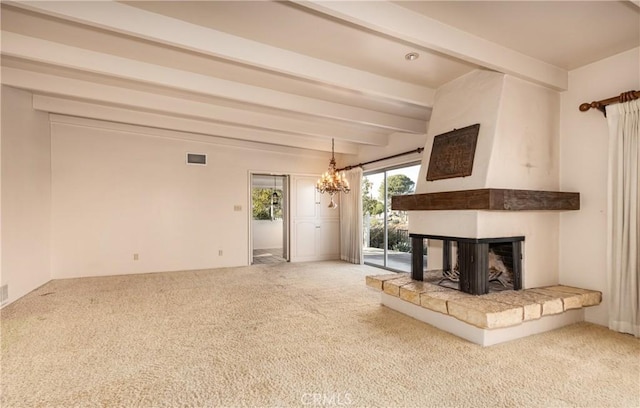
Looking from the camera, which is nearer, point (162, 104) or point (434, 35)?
point (434, 35)

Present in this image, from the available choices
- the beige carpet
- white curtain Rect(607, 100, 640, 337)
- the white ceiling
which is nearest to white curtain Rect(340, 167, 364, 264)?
the white ceiling

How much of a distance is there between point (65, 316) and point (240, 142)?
427 cm

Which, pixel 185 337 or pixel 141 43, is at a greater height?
pixel 141 43

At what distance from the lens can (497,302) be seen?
9.37 feet

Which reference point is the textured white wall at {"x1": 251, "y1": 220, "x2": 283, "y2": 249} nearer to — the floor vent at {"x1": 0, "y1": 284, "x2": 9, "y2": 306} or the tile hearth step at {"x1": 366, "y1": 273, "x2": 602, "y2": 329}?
the floor vent at {"x1": 0, "y1": 284, "x2": 9, "y2": 306}

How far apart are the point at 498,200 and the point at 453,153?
2.76 feet

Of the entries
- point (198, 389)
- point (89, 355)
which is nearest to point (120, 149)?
point (89, 355)

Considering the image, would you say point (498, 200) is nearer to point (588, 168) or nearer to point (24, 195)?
point (588, 168)

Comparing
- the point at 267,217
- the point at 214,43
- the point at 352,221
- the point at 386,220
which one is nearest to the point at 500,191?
the point at 214,43

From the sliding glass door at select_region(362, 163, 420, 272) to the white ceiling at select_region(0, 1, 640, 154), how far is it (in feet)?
7.15

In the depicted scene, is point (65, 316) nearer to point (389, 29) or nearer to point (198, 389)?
point (198, 389)

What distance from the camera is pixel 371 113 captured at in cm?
480

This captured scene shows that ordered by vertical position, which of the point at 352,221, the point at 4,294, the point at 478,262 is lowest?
the point at 4,294

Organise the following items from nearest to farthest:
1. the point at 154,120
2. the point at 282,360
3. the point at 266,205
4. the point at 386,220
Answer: the point at 282,360 < the point at 154,120 < the point at 386,220 < the point at 266,205
